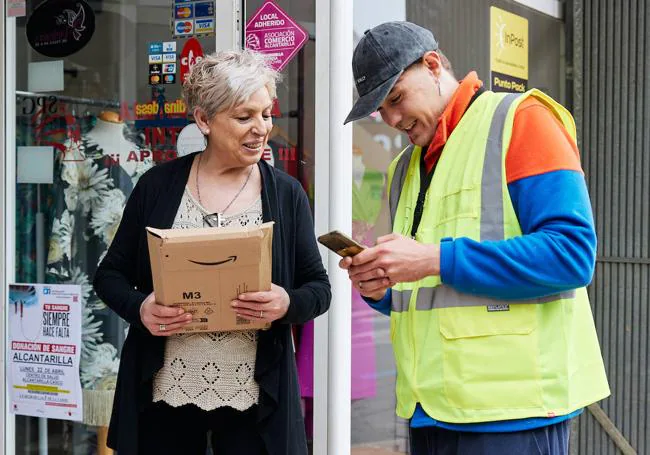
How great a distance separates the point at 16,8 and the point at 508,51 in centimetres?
262

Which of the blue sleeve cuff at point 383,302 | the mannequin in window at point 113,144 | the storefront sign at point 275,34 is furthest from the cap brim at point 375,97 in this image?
the mannequin in window at point 113,144

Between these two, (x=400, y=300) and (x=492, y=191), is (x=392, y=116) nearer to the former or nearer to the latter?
(x=492, y=191)

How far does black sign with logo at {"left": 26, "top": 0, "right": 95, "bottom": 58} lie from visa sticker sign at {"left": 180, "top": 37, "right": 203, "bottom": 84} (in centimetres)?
56

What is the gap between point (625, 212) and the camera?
5.21 m

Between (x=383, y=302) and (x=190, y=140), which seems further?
(x=190, y=140)

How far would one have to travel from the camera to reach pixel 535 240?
197 cm

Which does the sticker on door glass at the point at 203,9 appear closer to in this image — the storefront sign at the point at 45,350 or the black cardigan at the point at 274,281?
the black cardigan at the point at 274,281

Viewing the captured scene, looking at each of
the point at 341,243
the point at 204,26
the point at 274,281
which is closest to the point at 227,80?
the point at 274,281

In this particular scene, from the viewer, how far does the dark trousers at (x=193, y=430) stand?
2.85m

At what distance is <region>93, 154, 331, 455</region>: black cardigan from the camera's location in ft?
9.30

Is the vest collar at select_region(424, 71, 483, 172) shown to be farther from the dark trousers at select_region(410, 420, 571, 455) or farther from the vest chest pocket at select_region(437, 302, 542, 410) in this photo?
the dark trousers at select_region(410, 420, 571, 455)

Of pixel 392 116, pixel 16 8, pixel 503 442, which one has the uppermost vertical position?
pixel 16 8

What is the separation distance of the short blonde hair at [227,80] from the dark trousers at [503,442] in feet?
4.17

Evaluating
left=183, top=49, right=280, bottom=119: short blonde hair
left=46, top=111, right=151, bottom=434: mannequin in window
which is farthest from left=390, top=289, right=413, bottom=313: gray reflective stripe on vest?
left=46, top=111, right=151, bottom=434: mannequin in window
